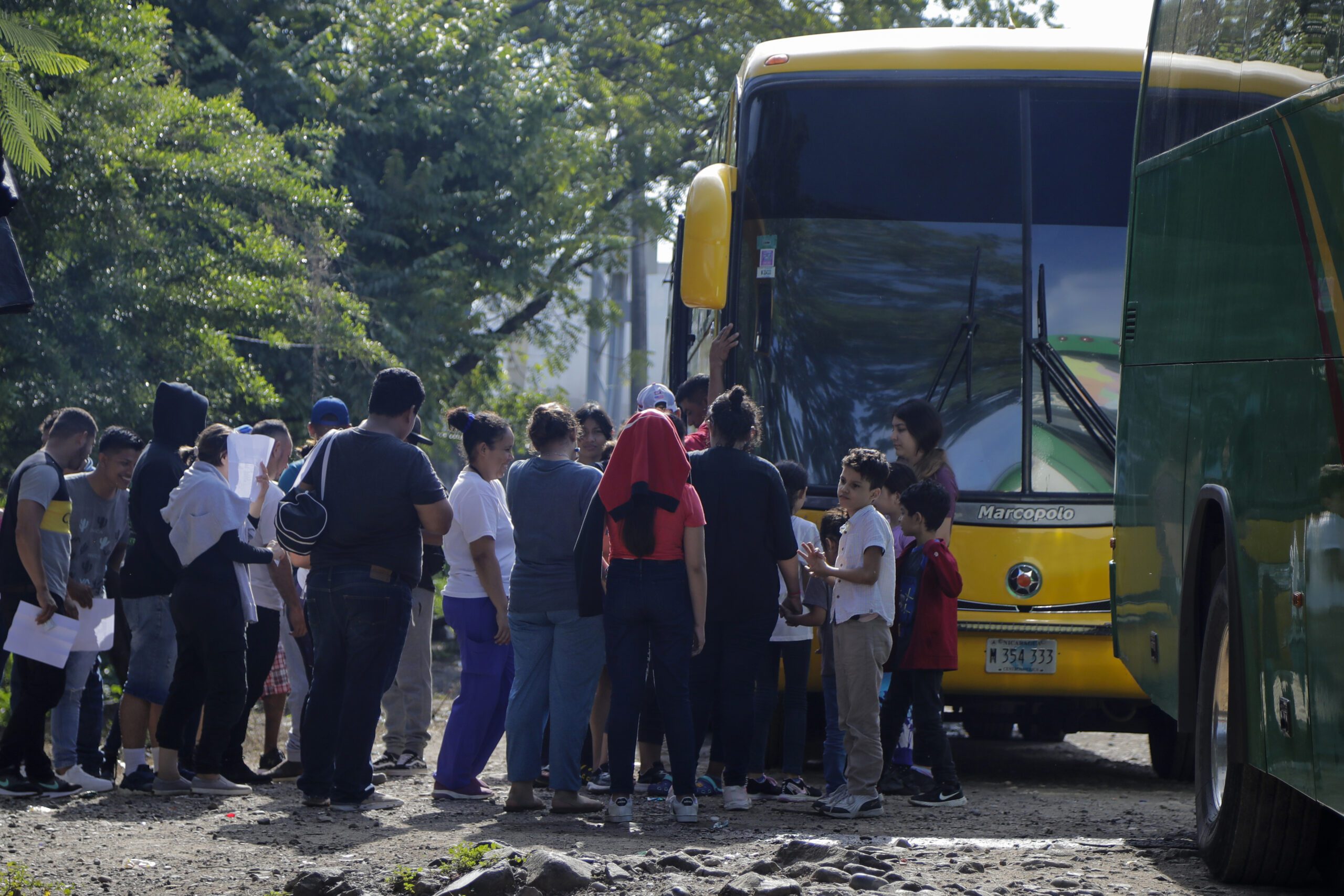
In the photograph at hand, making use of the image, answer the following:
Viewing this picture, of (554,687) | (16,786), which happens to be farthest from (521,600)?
(16,786)

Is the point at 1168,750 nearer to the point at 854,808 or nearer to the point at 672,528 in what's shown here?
the point at 854,808

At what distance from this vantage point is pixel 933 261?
26.8 ft

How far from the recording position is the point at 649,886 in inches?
201

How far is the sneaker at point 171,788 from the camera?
7.36 metres

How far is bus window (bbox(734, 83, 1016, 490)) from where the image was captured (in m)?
8.06

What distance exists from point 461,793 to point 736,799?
4.32 feet

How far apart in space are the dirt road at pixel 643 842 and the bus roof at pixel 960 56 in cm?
378

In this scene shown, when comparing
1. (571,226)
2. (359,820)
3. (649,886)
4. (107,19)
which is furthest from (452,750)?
(571,226)

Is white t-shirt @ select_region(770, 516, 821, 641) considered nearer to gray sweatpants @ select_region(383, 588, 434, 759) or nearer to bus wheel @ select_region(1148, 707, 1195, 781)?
gray sweatpants @ select_region(383, 588, 434, 759)

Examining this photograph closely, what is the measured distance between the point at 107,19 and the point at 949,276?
7260mm

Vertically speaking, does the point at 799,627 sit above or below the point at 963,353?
below

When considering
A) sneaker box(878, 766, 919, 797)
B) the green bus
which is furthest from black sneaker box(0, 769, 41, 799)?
the green bus

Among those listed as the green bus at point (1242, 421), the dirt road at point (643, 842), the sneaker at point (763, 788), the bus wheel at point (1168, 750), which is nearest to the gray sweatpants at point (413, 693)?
the dirt road at point (643, 842)

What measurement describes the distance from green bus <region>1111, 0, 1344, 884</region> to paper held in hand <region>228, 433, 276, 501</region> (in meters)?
4.08
